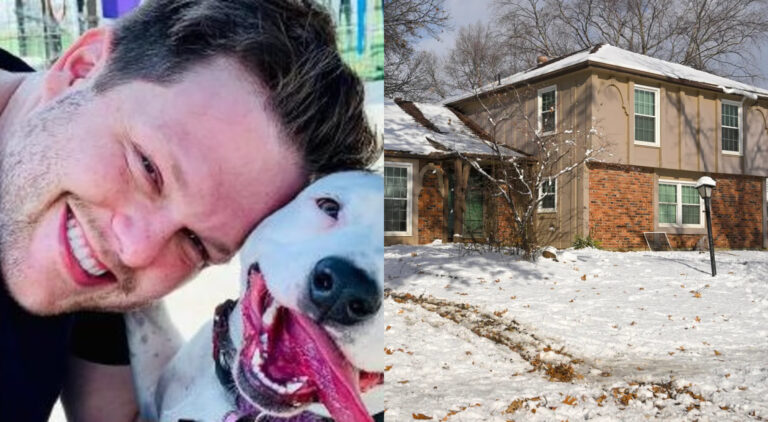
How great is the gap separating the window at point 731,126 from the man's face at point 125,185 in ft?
55.4

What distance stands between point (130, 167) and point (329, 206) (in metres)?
0.64

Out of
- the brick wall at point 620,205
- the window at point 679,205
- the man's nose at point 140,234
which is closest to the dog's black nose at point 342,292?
the man's nose at point 140,234

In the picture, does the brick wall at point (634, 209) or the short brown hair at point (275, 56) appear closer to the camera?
the short brown hair at point (275, 56)

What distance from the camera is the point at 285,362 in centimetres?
220

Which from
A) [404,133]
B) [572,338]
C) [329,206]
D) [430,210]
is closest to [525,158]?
[430,210]

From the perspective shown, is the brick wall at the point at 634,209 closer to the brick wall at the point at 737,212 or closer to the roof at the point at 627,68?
the brick wall at the point at 737,212

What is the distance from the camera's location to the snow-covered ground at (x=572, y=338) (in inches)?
200

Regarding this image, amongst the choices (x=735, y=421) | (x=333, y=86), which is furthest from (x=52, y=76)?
(x=735, y=421)

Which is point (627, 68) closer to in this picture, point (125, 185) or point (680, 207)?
point (680, 207)

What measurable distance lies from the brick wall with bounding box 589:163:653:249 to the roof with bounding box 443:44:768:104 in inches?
85.0

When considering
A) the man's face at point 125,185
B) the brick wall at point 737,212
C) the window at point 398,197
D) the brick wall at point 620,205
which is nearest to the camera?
the man's face at point 125,185

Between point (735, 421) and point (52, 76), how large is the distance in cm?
490

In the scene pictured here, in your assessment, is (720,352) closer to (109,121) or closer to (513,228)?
(513,228)

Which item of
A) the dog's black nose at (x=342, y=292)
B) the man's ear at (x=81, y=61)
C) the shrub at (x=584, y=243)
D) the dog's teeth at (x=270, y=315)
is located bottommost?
the shrub at (x=584, y=243)
